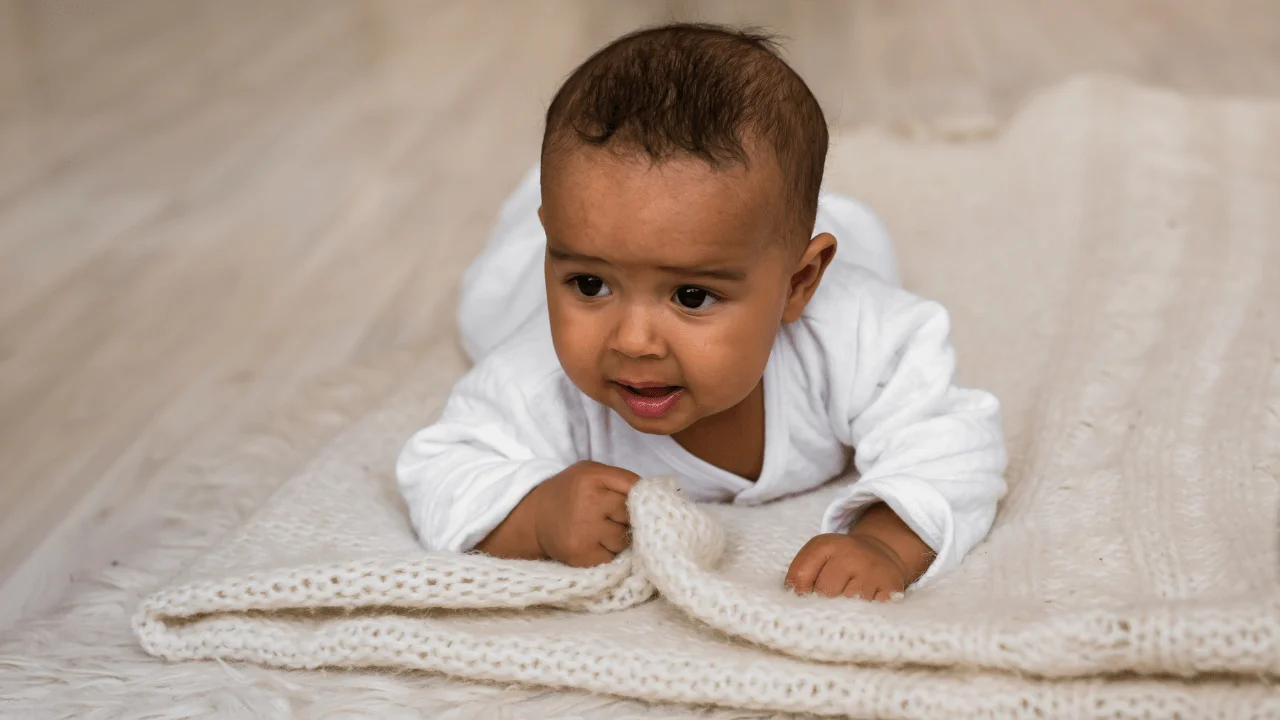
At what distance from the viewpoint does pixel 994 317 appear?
154 centimetres

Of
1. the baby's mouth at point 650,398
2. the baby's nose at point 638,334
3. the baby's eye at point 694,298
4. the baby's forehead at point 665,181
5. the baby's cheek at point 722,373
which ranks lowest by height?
the baby's mouth at point 650,398

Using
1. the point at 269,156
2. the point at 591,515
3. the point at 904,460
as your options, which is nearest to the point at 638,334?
the point at 591,515

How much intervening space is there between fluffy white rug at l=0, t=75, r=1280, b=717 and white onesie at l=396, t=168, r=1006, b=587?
47 millimetres

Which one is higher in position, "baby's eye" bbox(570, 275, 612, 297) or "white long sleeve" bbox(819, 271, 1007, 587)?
"baby's eye" bbox(570, 275, 612, 297)

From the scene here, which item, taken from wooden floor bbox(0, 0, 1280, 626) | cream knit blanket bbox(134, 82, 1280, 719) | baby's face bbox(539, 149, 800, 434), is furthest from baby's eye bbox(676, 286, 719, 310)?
wooden floor bbox(0, 0, 1280, 626)

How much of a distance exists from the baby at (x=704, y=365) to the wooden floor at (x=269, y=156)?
0.40 meters

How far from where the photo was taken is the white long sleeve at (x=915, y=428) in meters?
1.04

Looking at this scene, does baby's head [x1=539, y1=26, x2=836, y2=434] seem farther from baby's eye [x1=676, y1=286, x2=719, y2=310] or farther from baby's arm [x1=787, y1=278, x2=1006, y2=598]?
baby's arm [x1=787, y1=278, x2=1006, y2=598]

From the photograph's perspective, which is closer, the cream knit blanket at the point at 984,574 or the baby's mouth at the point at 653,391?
the cream knit blanket at the point at 984,574

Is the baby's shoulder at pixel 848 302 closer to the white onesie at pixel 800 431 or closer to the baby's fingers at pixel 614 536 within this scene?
the white onesie at pixel 800 431

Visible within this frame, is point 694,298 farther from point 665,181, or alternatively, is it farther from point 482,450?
point 482,450

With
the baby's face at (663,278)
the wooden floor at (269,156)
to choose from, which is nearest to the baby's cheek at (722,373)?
the baby's face at (663,278)

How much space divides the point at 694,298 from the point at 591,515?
183 mm

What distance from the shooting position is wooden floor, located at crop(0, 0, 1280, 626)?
4.92 feet
